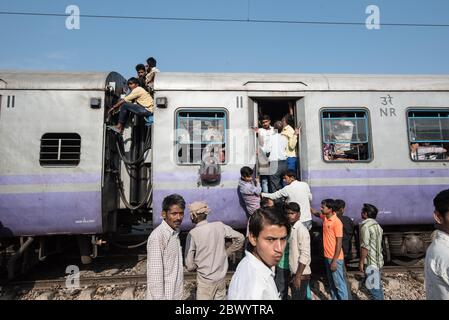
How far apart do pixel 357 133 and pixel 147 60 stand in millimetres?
4856

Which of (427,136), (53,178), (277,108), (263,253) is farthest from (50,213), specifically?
(427,136)

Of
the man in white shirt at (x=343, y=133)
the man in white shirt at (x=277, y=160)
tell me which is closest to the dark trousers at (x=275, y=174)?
the man in white shirt at (x=277, y=160)

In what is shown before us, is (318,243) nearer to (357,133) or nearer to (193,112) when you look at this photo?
(357,133)

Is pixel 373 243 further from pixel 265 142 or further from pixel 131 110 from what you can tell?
pixel 131 110

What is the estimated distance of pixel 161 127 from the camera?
5555 mm

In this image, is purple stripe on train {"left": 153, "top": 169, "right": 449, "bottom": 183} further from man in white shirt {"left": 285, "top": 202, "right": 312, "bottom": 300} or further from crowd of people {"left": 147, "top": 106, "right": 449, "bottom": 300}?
man in white shirt {"left": 285, "top": 202, "right": 312, "bottom": 300}

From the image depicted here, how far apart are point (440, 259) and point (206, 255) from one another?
2.15 meters

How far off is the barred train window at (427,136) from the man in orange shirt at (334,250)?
8.70ft

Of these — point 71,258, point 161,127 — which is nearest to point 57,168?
point 161,127

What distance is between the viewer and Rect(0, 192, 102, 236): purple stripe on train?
5160mm

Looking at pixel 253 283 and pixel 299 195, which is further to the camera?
pixel 299 195

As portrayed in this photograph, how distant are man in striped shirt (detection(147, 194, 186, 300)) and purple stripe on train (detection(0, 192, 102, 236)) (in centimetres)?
277

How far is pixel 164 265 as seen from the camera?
2.90m
